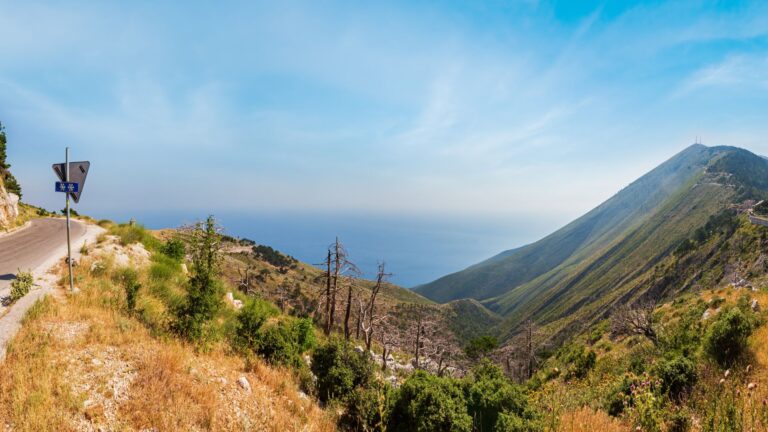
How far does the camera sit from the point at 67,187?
9.36 m

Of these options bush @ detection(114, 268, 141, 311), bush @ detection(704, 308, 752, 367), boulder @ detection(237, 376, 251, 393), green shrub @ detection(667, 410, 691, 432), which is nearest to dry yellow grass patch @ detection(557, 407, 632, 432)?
green shrub @ detection(667, 410, 691, 432)

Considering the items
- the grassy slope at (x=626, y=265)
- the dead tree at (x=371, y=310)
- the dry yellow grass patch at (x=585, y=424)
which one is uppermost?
the dry yellow grass patch at (x=585, y=424)

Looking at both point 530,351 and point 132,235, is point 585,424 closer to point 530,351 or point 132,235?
point 132,235

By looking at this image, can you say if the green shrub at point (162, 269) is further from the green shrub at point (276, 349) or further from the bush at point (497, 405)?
the bush at point (497, 405)

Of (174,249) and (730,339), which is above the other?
(174,249)

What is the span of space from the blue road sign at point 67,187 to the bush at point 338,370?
28.8ft

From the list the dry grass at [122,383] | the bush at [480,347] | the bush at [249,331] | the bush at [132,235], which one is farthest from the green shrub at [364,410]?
the bush at [480,347]

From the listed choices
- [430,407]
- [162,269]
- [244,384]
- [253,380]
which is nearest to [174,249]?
[162,269]

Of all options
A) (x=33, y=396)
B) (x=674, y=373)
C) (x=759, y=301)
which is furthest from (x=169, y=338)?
(x=759, y=301)

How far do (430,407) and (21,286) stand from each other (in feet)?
38.2

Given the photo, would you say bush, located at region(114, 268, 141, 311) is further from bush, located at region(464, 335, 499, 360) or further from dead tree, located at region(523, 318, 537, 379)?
bush, located at region(464, 335, 499, 360)

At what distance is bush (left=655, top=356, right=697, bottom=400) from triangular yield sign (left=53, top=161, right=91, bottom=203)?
17370 mm

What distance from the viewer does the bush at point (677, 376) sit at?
8.88 meters

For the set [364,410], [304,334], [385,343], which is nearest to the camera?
[364,410]
